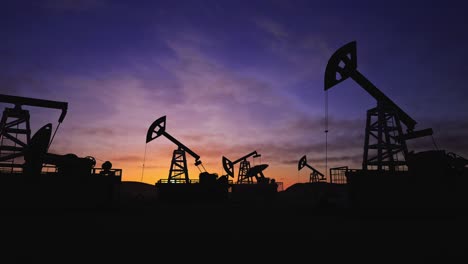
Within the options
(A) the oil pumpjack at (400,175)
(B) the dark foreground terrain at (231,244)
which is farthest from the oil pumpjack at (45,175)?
(A) the oil pumpjack at (400,175)

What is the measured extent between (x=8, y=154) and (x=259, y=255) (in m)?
22.0

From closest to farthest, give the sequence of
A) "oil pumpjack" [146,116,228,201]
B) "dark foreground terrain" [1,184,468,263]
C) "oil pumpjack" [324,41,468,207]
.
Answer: "dark foreground terrain" [1,184,468,263] < "oil pumpjack" [324,41,468,207] < "oil pumpjack" [146,116,228,201]

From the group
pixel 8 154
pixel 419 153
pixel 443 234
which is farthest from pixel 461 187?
pixel 8 154

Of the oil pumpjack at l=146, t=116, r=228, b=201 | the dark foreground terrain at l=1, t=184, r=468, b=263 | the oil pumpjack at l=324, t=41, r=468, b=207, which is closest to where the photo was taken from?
the dark foreground terrain at l=1, t=184, r=468, b=263

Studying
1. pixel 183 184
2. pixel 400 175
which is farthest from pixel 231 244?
pixel 183 184

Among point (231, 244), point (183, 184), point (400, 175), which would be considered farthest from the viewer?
point (183, 184)

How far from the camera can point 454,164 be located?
57.4ft

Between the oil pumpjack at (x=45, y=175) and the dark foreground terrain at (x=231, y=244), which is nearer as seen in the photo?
the dark foreground terrain at (x=231, y=244)

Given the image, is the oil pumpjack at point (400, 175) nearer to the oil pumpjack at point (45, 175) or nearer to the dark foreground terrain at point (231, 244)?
the dark foreground terrain at point (231, 244)

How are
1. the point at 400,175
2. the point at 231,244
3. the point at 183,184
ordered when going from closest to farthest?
the point at 231,244 < the point at 400,175 < the point at 183,184

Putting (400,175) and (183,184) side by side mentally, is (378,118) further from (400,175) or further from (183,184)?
(183,184)

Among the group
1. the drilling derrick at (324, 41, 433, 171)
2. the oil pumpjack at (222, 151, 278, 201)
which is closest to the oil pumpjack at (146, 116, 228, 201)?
the oil pumpjack at (222, 151, 278, 201)

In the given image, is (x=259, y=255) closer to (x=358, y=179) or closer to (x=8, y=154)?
(x=358, y=179)

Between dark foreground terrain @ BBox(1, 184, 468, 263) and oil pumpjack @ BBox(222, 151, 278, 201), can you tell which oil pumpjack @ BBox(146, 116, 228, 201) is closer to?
oil pumpjack @ BBox(222, 151, 278, 201)
